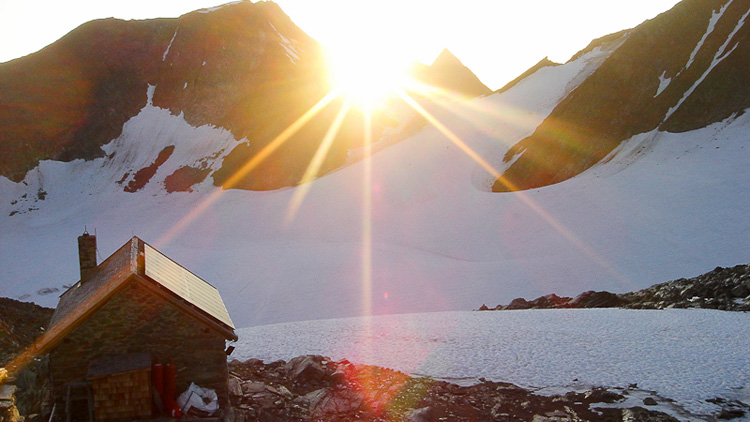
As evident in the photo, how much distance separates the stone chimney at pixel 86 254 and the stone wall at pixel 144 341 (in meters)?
3.58

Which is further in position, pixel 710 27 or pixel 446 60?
pixel 446 60

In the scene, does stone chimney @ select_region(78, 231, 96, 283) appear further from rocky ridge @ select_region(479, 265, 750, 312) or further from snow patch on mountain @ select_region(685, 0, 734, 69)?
snow patch on mountain @ select_region(685, 0, 734, 69)

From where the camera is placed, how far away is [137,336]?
446 inches

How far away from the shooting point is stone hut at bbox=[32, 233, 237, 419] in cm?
1096

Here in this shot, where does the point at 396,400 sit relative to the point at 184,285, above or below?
below

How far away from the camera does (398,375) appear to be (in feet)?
47.0

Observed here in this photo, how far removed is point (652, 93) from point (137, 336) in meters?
43.8

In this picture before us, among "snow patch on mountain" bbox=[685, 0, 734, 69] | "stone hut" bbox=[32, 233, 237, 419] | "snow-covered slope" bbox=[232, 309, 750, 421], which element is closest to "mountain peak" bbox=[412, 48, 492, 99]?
"snow patch on mountain" bbox=[685, 0, 734, 69]

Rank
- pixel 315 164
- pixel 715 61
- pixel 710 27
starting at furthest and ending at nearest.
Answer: pixel 315 164, pixel 710 27, pixel 715 61

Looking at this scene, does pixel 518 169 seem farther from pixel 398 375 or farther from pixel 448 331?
pixel 398 375

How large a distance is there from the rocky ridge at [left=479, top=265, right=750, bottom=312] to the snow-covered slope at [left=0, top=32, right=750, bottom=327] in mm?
2029

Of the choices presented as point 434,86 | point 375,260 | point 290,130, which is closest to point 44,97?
point 290,130

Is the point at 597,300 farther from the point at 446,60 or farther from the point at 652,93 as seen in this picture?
the point at 446,60

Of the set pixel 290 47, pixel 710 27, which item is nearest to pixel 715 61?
pixel 710 27
